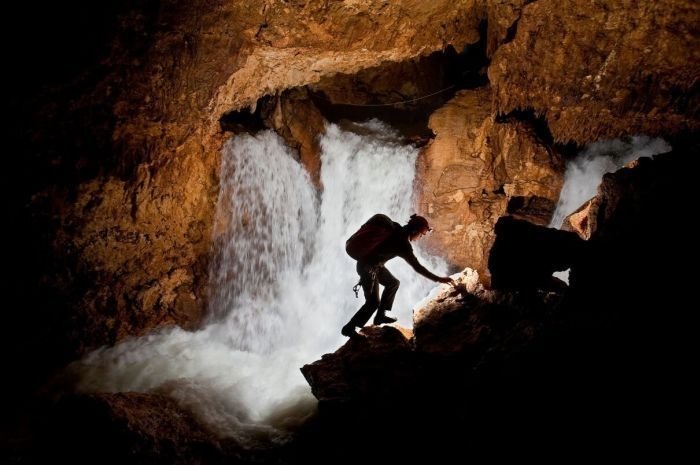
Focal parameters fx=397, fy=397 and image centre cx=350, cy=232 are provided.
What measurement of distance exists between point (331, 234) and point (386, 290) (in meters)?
3.44

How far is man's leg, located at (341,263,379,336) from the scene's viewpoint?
480 cm

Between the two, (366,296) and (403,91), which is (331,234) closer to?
(366,296)

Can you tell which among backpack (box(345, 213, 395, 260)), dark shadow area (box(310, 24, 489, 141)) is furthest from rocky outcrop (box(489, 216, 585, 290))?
dark shadow area (box(310, 24, 489, 141))

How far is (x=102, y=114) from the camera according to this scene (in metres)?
5.19

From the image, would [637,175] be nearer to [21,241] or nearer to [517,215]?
[517,215]

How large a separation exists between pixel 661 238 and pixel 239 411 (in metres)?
4.45

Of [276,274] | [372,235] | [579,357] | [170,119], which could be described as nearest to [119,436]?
[372,235]

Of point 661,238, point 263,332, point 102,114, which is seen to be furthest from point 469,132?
point 102,114

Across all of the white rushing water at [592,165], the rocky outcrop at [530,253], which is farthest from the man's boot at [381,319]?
the white rushing water at [592,165]

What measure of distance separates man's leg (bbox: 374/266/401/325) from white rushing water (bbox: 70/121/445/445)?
1355mm

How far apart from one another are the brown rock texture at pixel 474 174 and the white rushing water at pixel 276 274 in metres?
0.47

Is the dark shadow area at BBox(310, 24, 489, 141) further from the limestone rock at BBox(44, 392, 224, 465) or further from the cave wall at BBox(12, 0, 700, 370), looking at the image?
the limestone rock at BBox(44, 392, 224, 465)

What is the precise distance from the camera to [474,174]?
777 centimetres

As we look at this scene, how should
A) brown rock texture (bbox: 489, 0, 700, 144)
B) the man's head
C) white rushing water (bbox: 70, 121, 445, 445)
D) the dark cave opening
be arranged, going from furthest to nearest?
the dark cave opening → brown rock texture (bbox: 489, 0, 700, 144) → white rushing water (bbox: 70, 121, 445, 445) → the man's head
